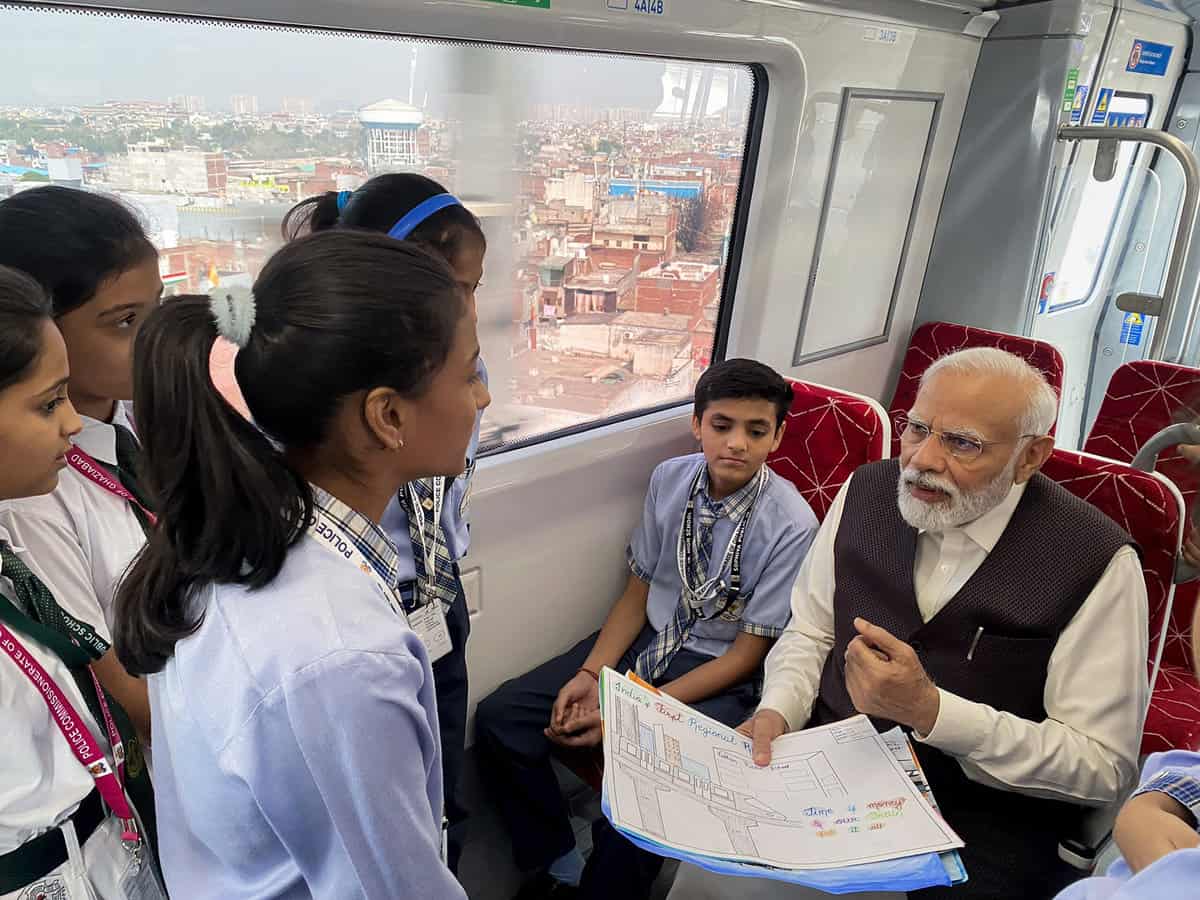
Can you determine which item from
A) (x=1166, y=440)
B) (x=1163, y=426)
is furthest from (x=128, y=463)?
(x=1163, y=426)

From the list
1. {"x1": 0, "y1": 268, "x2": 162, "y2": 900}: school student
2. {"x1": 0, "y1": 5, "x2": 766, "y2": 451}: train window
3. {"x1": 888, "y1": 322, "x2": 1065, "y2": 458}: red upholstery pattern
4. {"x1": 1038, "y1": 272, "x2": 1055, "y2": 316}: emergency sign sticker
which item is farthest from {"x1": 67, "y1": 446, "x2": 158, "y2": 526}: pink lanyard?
{"x1": 1038, "y1": 272, "x2": 1055, "y2": 316}: emergency sign sticker

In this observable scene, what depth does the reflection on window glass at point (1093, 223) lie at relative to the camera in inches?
156

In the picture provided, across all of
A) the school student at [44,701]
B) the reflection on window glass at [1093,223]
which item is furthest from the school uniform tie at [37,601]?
the reflection on window glass at [1093,223]

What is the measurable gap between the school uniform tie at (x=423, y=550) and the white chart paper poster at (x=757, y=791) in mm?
396

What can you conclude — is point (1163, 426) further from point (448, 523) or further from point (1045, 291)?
point (448, 523)

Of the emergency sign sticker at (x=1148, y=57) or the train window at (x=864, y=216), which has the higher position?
the emergency sign sticker at (x=1148, y=57)

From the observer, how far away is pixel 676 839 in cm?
138

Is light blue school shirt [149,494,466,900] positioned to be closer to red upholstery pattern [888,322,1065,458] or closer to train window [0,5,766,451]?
train window [0,5,766,451]

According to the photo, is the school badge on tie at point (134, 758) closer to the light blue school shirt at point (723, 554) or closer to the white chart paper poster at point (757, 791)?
the white chart paper poster at point (757, 791)

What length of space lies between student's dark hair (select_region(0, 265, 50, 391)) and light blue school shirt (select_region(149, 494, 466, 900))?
0.44m

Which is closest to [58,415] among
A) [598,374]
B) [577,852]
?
[598,374]

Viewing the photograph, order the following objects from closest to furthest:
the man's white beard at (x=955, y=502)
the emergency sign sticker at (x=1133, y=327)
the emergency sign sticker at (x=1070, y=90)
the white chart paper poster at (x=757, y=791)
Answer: the white chart paper poster at (x=757, y=791) → the man's white beard at (x=955, y=502) → the emergency sign sticker at (x=1070, y=90) → the emergency sign sticker at (x=1133, y=327)

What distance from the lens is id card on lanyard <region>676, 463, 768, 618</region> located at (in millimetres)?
2377

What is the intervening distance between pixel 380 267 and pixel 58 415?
22.1 inches
